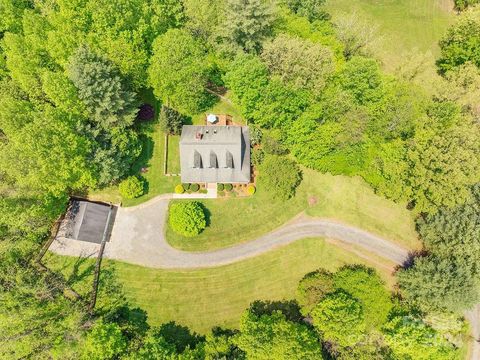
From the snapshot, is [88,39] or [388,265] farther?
[388,265]

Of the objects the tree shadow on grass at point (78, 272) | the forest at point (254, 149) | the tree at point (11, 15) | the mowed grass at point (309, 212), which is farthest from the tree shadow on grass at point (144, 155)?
the tree at point (11, 15)

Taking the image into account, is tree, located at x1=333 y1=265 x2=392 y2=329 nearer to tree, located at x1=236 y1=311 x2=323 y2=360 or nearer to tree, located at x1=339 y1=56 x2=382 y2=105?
tree, located at x1=236 y1=311 x2=323 y2=360

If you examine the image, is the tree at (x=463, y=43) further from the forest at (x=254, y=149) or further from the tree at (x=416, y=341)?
the tree at (x=416, y=341)

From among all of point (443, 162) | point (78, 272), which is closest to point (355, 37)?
point (443, 162)

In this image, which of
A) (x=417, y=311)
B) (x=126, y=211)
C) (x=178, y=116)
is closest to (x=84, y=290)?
(x=126, y=211)

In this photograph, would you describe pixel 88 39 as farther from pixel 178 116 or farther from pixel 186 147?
pixel 186 147

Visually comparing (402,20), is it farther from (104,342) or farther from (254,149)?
(104,342)

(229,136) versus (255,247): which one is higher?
(229,136)
